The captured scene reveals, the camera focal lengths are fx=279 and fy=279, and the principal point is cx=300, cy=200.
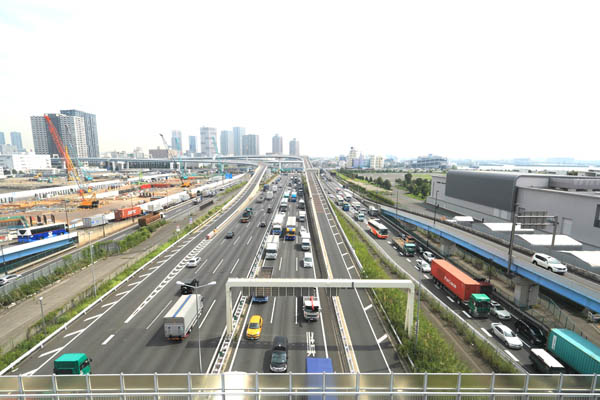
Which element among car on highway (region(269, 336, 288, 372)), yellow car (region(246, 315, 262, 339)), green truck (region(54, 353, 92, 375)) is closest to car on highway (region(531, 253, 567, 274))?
car on highway (region(269, 336, 288, 372))

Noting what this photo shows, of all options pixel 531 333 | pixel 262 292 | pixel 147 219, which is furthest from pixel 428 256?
pixel 147 219

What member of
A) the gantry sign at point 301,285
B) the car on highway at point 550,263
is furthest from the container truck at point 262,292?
the car on highway at point 550,263

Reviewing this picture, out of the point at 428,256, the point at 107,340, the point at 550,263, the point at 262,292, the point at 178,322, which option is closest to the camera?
the point at 178,322

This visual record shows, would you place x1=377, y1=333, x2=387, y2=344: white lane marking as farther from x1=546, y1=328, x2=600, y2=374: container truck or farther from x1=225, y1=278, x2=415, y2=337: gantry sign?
x1=546, y1=328, x2=600, y2=374: container truck

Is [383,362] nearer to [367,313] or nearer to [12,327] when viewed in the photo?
[367,313]

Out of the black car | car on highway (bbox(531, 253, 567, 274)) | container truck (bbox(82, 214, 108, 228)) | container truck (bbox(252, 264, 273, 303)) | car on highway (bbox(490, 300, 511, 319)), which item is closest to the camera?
the black car

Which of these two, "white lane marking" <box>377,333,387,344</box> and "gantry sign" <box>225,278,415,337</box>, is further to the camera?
"gantry sign" <box>225,278,415,337</box>

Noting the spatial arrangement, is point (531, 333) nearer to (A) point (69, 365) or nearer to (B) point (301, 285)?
(B) point (301, 285)
